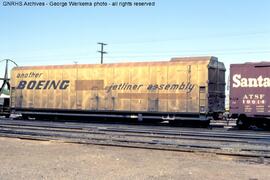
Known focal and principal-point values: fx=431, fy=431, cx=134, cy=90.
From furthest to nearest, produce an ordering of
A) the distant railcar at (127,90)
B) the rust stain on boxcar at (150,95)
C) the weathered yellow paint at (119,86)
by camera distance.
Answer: the rust stain on boxcar at (150,95) → the weathered yellow paint at (119,86) → the distant railcar at (127,90)

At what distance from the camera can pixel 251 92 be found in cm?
2067

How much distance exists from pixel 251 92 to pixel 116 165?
12.2 meters

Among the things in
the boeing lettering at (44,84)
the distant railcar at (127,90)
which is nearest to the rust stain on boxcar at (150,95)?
the distant railcar at (127,90)

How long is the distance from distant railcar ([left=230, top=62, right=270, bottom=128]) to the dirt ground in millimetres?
9074

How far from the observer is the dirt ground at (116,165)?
349 inches

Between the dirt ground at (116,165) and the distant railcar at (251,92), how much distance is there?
907 centimetres

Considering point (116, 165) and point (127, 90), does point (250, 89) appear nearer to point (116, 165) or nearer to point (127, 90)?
point (127, 90)

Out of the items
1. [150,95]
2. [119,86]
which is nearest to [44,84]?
[119,86]

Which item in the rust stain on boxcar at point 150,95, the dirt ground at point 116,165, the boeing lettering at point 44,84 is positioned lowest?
A: the dirt ground at point 116,165

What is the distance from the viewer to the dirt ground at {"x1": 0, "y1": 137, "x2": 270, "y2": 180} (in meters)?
8.87

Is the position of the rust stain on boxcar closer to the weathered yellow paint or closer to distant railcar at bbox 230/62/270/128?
the weathered yellow paint

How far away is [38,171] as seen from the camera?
9195 millimetres

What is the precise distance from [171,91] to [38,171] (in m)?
15.2

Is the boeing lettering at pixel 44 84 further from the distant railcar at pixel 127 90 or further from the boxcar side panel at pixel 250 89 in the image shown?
the boxcar side panel at pixel 250 89
